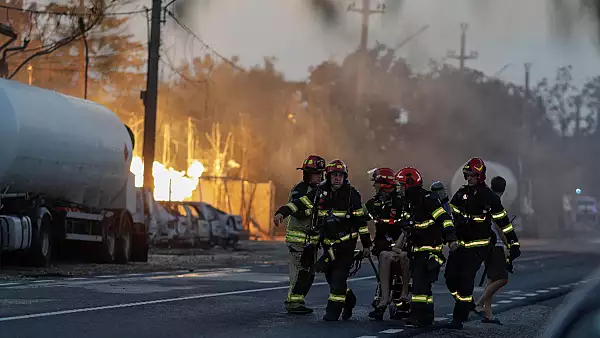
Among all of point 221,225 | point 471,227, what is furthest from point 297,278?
point 221,225

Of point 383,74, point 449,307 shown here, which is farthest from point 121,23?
point 449,307

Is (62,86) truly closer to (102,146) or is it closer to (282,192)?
(282,192)

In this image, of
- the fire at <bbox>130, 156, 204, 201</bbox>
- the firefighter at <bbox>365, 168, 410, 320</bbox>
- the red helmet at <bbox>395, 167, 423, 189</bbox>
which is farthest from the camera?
the fire at <bbox>130, 156, 204, 201</bbox>

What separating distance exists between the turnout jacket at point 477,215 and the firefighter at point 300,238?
5.74 ft

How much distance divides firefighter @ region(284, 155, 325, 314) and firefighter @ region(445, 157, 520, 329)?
1695mm

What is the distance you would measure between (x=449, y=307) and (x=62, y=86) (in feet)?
202

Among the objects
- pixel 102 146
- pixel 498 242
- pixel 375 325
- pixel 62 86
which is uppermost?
pixel 62 86

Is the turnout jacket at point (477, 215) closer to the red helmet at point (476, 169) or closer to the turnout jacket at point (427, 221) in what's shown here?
the red helmet at point (476, 169)

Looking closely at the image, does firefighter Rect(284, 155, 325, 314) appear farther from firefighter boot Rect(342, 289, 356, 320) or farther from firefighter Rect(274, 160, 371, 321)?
firefighter boot Rect(342, 289, 356, 320)

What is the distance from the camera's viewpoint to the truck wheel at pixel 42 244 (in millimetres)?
26062

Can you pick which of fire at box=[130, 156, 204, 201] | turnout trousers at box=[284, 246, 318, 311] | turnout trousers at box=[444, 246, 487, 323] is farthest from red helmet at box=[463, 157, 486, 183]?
fire at box=[130, 156, 204, 201]

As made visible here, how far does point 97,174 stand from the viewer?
2953 cm

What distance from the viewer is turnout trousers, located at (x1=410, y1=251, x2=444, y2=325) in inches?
575

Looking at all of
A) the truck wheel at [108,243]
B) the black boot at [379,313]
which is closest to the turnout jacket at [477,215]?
the black boot at [379,313]
